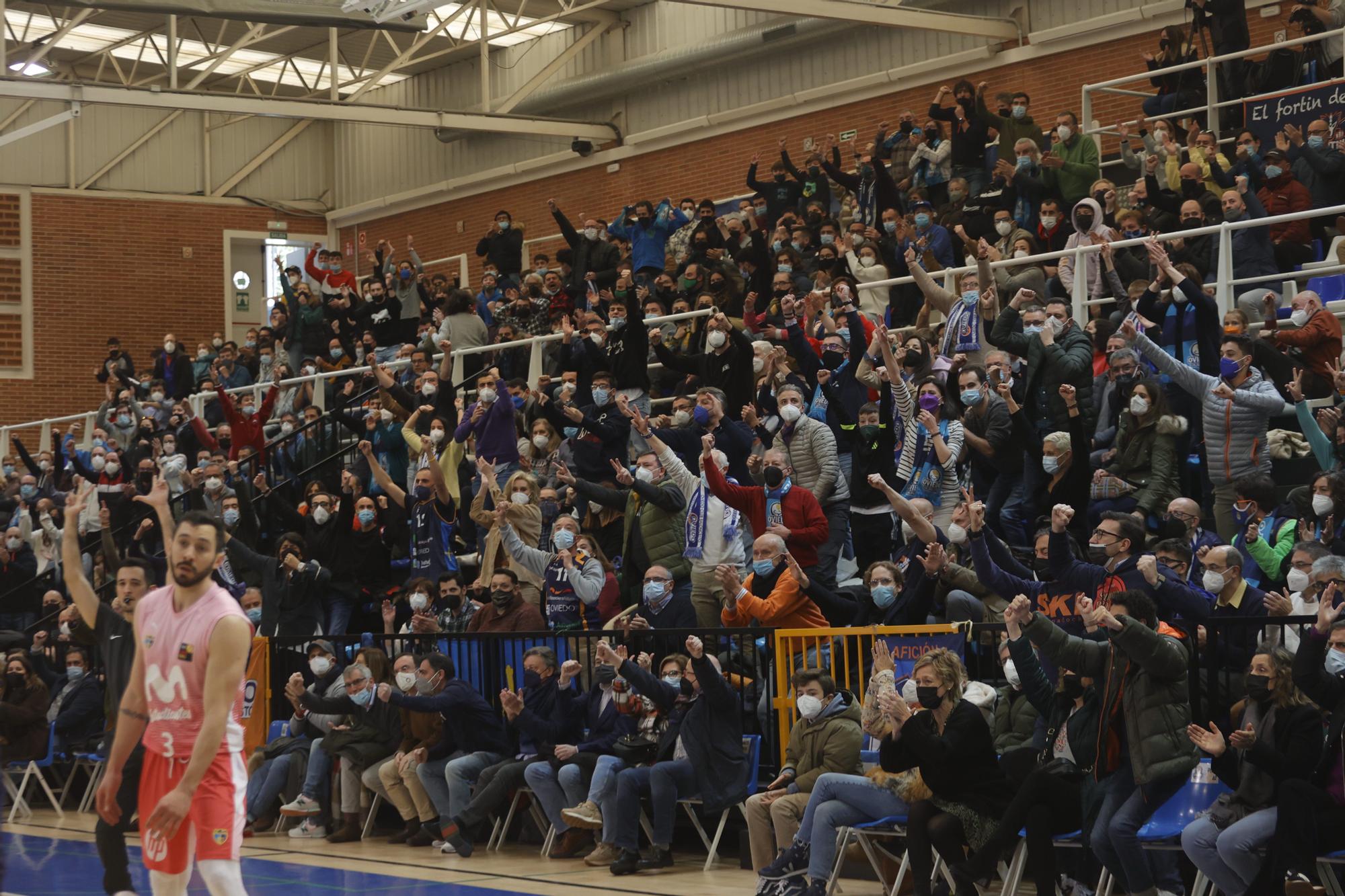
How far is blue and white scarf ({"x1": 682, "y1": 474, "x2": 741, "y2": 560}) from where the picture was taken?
12.4 metres

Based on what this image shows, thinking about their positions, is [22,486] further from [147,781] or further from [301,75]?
[147,781]

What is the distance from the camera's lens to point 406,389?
1778cm

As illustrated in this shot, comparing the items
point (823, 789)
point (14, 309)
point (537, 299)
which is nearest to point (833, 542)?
point (823, 789)

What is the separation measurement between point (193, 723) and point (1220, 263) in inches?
374

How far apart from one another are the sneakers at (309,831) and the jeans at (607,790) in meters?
3.13

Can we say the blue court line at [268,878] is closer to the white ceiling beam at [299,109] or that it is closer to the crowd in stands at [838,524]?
the crowd in stands at [838,524]

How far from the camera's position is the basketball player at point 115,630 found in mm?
7461

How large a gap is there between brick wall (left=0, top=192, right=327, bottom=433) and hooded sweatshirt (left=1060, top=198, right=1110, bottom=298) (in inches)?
784

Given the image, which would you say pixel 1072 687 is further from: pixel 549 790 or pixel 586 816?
pixel 549 790

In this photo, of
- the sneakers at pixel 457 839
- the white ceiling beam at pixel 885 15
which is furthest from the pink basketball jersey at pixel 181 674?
the white ceiling beam at pixel 885 15

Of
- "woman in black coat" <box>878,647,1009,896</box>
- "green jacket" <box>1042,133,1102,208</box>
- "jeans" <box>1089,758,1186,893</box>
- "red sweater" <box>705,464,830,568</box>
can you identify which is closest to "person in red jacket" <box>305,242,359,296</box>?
"green jacket" <box>1042,133,1102,208</box>

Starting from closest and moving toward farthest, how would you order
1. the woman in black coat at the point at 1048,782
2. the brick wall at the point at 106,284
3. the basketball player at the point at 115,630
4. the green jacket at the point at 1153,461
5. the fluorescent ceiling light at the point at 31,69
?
the basketball player at the point at 115,630 → the woman in black coat at the point at 1048,782 → the green jacket at the point at 1153,461 → the fluorescent ceiling light at the point at 31,69 → the brick wall at the point at 106,284

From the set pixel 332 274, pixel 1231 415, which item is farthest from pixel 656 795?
pixel 332 274

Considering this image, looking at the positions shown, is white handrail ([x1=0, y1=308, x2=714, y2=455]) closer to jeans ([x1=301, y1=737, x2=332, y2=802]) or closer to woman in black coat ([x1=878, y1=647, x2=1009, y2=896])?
jeans ([x1=301, y1=737, x2=332, y2=802])
